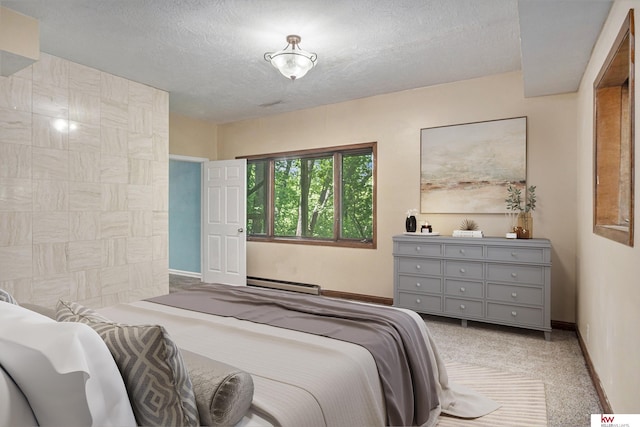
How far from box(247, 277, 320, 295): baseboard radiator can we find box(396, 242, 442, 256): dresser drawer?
165 centimetres

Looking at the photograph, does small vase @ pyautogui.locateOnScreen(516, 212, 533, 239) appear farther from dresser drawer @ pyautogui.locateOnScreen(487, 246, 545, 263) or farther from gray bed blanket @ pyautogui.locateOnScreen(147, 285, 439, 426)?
gray bed blanket @ pyautogui.locateOnScreen(147, 285, 439, 426)

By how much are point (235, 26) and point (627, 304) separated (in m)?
3.12

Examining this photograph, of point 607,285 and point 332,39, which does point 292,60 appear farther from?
point 607,285

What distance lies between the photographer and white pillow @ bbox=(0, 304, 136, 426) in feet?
2.67

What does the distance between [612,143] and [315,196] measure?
3657 mm

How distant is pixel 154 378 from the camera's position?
96 centimetres

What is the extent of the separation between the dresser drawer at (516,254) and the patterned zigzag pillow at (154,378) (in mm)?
3303

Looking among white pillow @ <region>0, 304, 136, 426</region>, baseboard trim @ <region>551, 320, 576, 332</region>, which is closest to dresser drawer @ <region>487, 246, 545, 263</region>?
baseboard trim @ <region>551, 320, 576, 332</region>

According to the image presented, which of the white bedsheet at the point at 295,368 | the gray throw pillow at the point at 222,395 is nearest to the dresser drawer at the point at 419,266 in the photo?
the white bedsheet at the point at 295,368

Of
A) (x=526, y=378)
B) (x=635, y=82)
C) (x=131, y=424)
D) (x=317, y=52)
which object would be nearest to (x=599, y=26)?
(x=635, y=82)

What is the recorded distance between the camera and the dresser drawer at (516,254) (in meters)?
3.42

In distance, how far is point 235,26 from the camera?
9.78 feet

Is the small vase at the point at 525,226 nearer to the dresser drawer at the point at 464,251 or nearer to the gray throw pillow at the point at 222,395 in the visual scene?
the dresser drawer at the point at 464,251

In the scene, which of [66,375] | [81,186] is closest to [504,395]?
[66,375]
